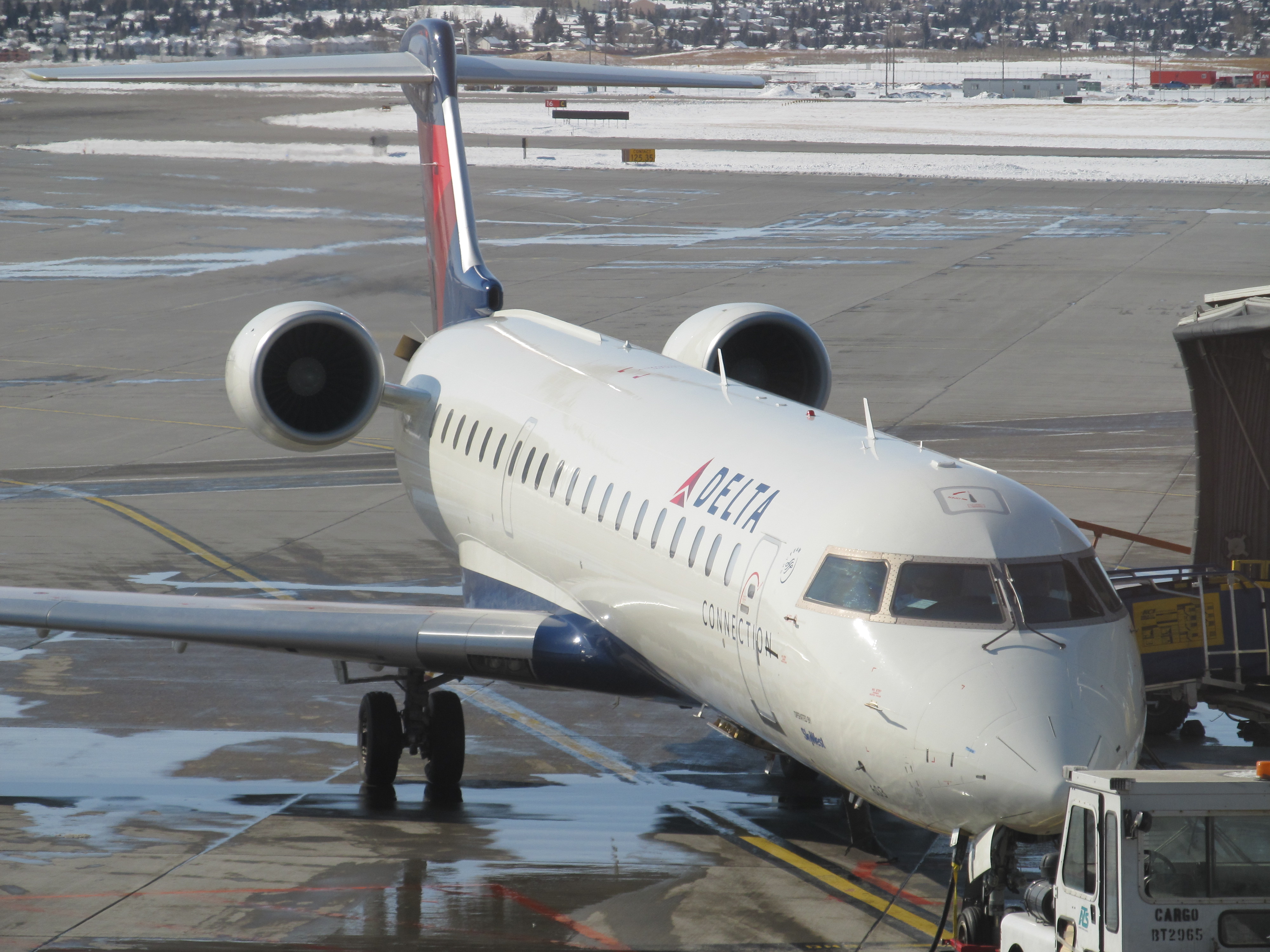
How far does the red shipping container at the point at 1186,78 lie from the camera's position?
162 m

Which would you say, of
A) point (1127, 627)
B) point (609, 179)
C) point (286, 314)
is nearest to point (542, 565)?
point (286, 314)

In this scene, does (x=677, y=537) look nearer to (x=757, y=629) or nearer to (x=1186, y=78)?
(x=757, y=629)

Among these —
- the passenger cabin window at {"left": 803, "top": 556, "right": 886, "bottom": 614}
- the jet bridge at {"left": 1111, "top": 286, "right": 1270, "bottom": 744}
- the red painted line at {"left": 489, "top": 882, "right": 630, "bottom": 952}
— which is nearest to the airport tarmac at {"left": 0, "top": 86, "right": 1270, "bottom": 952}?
the red painted line at {"left": 489, "top": 882, "right": 630, "bottom": 952}

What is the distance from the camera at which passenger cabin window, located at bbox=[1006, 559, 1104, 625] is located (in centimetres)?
959

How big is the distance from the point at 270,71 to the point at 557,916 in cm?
1112

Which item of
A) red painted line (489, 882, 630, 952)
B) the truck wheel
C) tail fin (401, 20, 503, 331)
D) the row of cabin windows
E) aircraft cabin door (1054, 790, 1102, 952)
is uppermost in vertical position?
tail fin (401, 20, 503, 331)

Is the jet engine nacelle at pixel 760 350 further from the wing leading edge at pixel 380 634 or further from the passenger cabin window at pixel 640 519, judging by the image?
the passenger cabin window at pixel 640 519

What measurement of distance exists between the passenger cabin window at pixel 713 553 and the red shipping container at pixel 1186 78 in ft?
531

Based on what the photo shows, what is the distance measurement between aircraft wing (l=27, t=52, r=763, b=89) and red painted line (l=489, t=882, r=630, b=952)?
356 inches

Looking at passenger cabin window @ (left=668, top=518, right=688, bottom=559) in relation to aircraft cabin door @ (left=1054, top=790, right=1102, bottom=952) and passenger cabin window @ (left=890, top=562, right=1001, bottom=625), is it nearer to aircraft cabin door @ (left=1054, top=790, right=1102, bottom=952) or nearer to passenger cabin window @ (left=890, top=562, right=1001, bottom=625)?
passenger cabin window @ (left=890, top=562, right=1001, bottom=625)

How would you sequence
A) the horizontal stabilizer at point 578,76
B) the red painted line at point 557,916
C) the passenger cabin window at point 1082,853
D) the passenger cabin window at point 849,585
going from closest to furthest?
the passenger cabin window at point 1082,853, the passenger cabin window at point 849,585, the red painted line at point 557,916, the horizontal stabilizer at point 578,76

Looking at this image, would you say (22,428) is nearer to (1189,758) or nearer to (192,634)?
(192,634)

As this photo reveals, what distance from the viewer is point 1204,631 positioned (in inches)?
567

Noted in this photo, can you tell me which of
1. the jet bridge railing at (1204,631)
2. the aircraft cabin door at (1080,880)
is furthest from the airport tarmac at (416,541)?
the aircraft cabin door at (1080,880)
